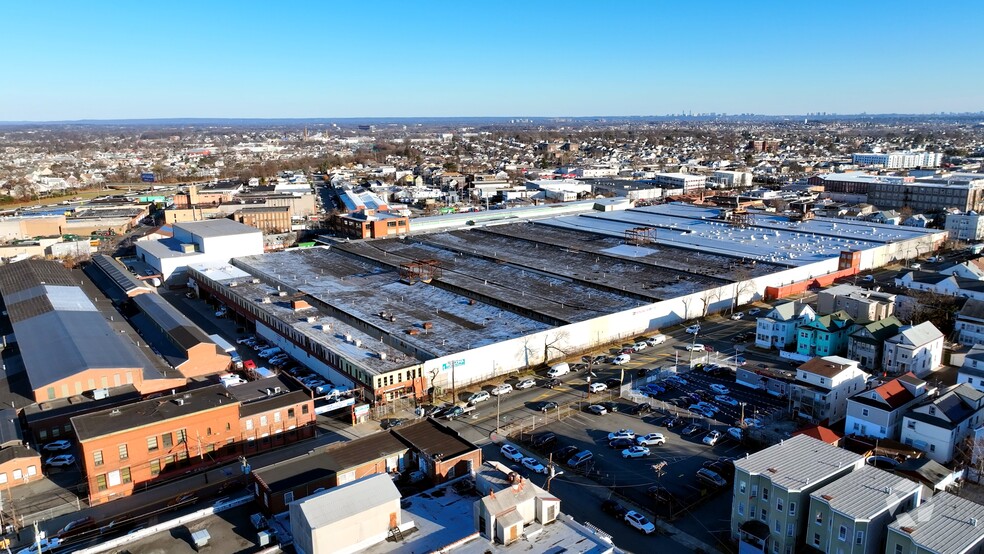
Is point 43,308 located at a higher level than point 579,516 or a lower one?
higher

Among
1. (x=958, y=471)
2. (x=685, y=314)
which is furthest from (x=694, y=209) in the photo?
(x=958, y=471)

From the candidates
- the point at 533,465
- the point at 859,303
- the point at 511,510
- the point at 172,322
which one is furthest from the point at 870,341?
the point at 172,322

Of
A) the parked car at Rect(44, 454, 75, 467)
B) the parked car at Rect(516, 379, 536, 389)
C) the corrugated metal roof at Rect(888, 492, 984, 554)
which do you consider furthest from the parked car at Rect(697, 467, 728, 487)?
the parked car at Rect(44, 454, 75, 467)

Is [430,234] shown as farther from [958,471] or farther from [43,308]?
[958,471]

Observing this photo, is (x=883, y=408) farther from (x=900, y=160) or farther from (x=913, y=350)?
(x=900, y=160)

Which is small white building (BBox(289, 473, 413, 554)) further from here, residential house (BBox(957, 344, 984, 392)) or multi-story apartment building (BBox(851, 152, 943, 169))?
multi-story apartment building (BBox(851, 152, 943, 169))
